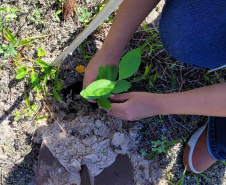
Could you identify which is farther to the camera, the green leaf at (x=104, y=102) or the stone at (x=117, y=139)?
the stone at (x=117, y=139)

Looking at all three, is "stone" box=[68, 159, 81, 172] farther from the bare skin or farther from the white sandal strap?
the white sandal strap

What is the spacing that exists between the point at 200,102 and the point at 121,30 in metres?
0.53

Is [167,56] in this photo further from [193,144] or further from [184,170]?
[184,170]

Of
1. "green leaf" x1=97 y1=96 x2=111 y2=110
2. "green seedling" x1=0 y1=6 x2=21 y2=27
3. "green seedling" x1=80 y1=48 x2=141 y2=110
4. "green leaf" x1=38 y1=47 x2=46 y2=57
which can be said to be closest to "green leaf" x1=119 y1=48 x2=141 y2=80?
"green seedling" x1=80 y1=48 x2=141 y2=110

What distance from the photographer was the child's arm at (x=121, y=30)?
1.34m

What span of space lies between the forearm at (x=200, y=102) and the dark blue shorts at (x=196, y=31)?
156mm

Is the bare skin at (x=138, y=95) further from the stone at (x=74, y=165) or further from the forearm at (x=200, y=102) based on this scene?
the stone at (x=74, y=165)

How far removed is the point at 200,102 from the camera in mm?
1329

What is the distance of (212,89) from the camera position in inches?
51.7

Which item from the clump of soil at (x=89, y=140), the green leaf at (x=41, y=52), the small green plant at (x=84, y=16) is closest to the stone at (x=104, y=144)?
the clump of soil at (x=89, y=140)

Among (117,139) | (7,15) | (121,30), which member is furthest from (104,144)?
(7,15)

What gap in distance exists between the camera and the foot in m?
1.74

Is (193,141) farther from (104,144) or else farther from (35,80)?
(35,80)

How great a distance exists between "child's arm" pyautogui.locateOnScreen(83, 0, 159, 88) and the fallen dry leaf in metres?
0.36
